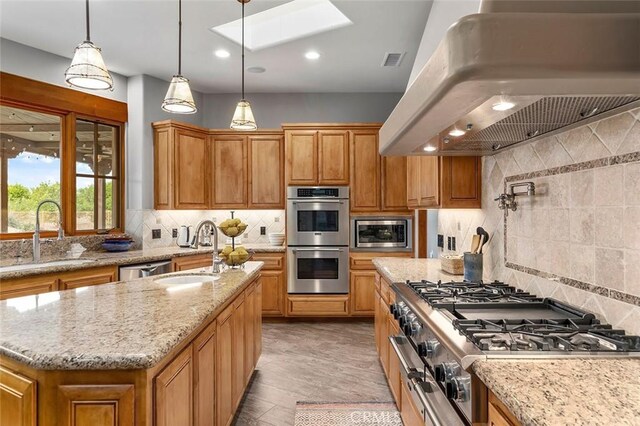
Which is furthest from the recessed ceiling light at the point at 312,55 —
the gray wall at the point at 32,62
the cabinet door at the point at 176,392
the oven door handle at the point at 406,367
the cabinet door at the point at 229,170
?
the cabinet door at the point at 176,392

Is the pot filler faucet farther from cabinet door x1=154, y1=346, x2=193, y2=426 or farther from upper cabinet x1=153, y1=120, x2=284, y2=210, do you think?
upper cabinet x1=153, y1=120, x2=284, y2=210

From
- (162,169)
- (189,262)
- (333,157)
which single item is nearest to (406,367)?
(189,262)

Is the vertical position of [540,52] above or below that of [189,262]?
above

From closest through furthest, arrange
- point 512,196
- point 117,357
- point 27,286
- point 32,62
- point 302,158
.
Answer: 1. point 117,357
2. point 512,196
3. point 27,286
4. point 32,62
5. point 302,158

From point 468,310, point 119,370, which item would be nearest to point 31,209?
point 119,370

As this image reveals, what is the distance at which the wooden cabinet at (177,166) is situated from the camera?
14.9ft

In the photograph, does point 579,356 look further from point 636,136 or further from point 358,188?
point 358,188

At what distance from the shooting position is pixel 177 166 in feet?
15.0

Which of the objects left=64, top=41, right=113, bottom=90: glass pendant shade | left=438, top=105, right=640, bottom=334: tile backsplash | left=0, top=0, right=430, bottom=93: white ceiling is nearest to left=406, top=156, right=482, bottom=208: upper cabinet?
left=438, top=105, right=640, bottom=334: tile backsplash

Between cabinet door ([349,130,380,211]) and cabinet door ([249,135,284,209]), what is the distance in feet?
3.06

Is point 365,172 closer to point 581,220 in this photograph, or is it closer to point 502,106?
point 581,220

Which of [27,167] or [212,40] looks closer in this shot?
[212,40]

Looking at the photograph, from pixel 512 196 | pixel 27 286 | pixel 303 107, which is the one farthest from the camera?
pixel 303 107

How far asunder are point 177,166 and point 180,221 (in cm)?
76
